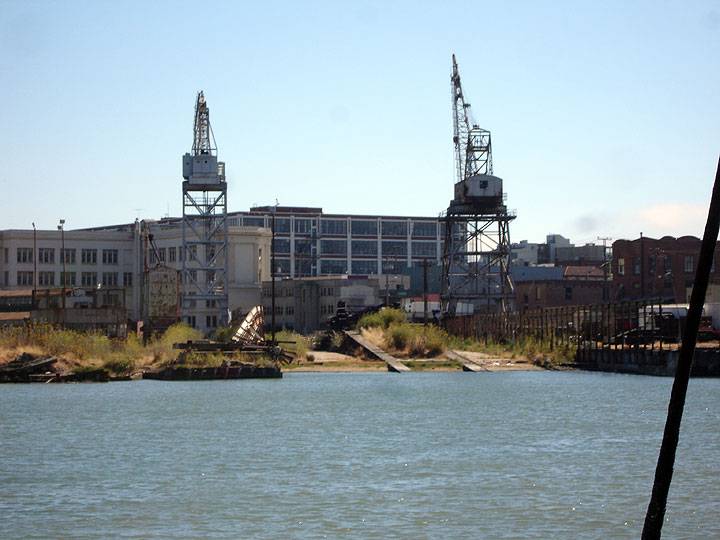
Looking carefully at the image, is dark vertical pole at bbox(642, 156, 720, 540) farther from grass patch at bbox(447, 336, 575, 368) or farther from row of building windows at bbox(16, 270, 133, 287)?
row of building windows at bbox(16, 270, 133, 287)

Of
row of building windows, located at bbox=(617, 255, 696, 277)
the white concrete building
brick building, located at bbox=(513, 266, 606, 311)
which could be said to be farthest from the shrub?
brick building, located at bbox=(513, 266, 606, 311)

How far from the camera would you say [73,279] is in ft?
500

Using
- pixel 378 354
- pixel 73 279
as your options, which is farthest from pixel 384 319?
pixel 73 279

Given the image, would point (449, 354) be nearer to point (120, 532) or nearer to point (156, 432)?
point (156, 432)

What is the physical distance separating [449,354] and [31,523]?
7288 cm

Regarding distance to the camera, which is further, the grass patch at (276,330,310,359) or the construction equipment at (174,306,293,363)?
the grass patch at (276,330,310,359)

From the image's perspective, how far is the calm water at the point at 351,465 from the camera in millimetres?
28391

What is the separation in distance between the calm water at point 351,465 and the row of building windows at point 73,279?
84125 millimetres

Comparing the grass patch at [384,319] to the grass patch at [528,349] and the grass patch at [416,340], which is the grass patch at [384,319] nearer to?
the grass patch at [416,340]

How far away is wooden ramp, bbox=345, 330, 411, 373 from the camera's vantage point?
93.7 metres

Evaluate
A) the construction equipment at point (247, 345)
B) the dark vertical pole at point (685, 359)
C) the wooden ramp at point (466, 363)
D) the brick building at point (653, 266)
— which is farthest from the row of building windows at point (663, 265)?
the dark vertical pole at point (685, 359)

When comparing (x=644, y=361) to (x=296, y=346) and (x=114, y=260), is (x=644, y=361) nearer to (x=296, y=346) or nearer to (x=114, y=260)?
(x=296, y=346)

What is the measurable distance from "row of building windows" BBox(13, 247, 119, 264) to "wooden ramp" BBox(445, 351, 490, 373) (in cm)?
6258

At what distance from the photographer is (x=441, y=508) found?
30234 mm
